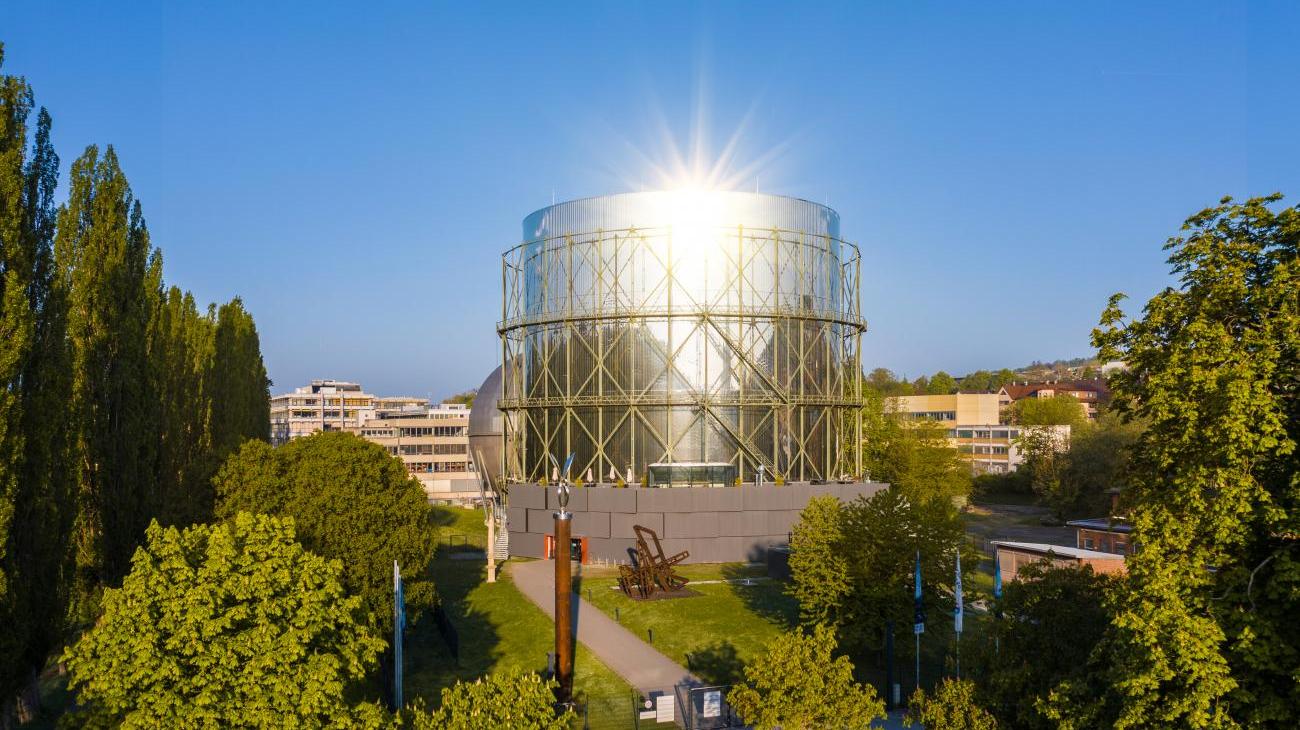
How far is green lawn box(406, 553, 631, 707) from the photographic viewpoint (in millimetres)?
25453

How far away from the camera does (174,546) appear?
54.7 ft

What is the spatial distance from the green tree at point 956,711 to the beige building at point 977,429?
213 ft

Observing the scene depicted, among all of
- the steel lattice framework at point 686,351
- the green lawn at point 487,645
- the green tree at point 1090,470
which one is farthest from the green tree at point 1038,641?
the green tree at point 1090,470

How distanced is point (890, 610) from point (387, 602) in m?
15.3

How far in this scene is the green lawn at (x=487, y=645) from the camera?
2545 cm

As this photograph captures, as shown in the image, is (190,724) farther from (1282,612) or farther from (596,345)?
(596,345)

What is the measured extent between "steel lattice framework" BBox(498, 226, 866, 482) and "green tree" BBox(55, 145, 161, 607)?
26184 mm

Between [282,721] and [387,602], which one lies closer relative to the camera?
[282,721]

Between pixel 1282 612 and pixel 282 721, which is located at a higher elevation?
pixel 1282 612

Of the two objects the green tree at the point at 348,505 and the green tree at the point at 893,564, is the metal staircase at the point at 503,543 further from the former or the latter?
the green tree at the point at 893,564

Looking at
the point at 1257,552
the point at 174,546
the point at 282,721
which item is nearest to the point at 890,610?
the point at 1257,552

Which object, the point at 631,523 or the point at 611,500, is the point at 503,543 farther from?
the point at 631,523

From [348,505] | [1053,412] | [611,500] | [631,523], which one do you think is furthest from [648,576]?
[1053,412]

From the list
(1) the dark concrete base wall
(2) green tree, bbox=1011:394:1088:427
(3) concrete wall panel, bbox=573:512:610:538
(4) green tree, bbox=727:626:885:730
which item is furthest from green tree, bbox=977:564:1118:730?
(2) green tree, bbox=1011:394:1088:427
